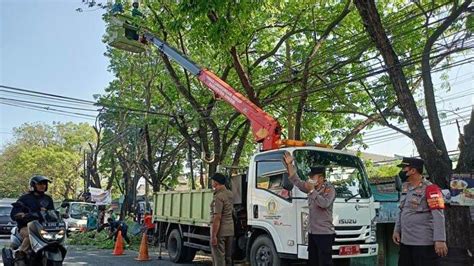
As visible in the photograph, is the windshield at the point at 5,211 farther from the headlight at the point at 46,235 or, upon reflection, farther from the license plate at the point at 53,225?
the headlight at the point at 46,235

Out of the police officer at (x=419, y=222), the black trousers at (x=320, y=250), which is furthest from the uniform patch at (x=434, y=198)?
the black trousers at (x=320, y=250)

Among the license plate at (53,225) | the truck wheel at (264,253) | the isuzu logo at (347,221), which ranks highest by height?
the isuzu logo at (347,221)

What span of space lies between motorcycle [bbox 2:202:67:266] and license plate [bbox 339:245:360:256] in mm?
4477

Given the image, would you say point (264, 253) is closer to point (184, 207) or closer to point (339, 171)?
point (339, 171)

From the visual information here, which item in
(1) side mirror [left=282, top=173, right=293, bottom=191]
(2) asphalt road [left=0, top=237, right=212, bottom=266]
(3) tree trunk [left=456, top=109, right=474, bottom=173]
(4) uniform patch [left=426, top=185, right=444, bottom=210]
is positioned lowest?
(2) asphalt road [left=0, top=237, right=212, bottom=266]

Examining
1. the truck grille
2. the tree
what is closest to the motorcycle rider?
the truck grille

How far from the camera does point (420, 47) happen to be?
551 inches

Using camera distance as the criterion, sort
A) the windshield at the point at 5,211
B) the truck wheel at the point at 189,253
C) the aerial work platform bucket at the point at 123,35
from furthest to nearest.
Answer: the windshield at the point at 5,211, the aerial work platform bucket at the point at 123,35, the truck wheel at the point at 189,253

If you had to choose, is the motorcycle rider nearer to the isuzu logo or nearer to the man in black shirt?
the isuzu logo

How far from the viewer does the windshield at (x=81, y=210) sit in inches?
952

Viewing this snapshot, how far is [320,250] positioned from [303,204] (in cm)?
166

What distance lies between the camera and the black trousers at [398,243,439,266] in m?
5.23

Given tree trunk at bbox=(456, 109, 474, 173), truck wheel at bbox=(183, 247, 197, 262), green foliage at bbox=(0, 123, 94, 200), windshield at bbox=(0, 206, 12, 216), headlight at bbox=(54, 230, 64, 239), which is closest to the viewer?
headlight at bbox=(54, 230, 64, 239)

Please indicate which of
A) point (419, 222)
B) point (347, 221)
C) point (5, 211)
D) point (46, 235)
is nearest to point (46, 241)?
point (46, 235)
